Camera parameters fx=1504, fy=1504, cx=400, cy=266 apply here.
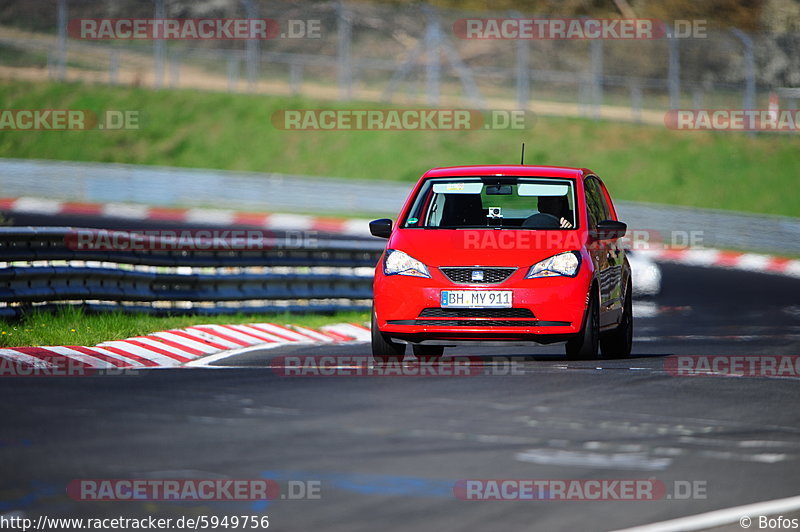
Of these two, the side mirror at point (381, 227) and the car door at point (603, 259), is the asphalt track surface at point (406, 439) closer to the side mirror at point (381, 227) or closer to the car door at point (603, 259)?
the car door at point (603, 259)

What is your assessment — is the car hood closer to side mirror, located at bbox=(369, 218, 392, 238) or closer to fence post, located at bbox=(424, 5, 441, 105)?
side mirror, located at bbox=(369, 218, 392, 238)

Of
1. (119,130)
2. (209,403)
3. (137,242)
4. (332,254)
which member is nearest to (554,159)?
(119,130)

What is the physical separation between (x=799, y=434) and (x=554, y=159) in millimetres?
36192

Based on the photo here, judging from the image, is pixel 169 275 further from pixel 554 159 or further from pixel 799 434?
pixel 554 159

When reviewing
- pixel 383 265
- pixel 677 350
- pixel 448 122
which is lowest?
pixel 677 350

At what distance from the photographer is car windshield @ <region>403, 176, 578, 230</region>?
1273cm

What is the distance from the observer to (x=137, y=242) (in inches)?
625

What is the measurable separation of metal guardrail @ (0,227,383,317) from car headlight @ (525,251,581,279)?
504 centimetres

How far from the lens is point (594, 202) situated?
43.8ft

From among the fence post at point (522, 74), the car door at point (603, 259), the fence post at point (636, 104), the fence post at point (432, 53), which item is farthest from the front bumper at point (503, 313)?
the fence post at point (636, 104)

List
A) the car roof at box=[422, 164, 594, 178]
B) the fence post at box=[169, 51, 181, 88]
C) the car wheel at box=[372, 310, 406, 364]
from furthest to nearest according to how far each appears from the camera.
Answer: the fence post at box=[169, 51, 181, 88] < the car roof at box=[422, 164, 594, 178] < the car wheel at box=[372, 310, 406, 364]

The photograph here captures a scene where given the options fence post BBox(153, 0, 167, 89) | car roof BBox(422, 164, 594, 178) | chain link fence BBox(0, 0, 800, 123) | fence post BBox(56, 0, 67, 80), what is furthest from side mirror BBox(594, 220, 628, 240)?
fence post BBox(56, 0, 67, 80)

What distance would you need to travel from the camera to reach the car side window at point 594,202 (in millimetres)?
12961

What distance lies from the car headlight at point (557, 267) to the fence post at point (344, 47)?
1158 inches
